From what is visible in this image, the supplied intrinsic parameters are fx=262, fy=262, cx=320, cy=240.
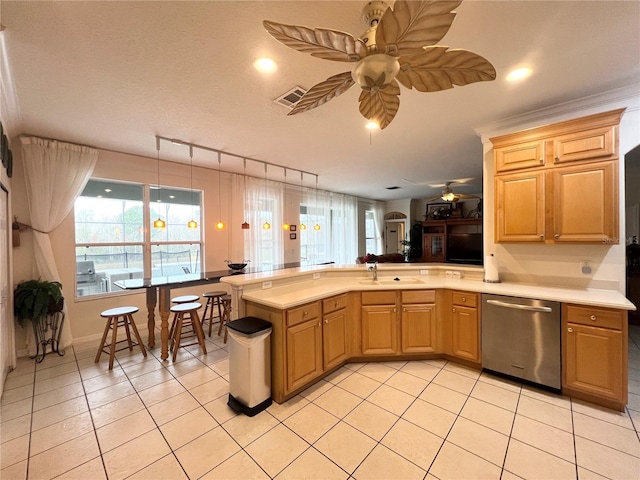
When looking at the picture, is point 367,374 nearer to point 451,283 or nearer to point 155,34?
point 451,283

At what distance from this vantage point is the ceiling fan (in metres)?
1.09

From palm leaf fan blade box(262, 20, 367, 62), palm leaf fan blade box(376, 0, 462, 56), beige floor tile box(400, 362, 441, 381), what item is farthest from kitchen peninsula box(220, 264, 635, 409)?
palm leaf fan blade box(376, 0, 462, 56)

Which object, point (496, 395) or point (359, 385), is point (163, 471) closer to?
point (359, 385)

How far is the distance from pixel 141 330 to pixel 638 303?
25.9ft

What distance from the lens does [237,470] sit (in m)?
1.66

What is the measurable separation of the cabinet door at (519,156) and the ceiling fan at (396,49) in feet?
6.12

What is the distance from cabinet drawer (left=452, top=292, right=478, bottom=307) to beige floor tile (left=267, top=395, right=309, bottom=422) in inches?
75.2

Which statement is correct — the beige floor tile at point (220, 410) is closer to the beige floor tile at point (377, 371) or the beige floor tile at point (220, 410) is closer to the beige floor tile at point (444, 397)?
the beige floor tile at point (377, 371)

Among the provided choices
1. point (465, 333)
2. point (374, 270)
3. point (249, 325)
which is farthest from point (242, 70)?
point (465, 333)

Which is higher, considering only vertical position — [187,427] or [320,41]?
[320,41]

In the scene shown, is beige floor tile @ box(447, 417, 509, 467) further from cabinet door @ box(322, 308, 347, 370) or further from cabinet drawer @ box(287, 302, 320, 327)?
cabinet drawer @ box(287, 302, 320, 327)

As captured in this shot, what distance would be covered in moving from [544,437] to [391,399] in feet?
3.56

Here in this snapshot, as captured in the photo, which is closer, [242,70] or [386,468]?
[386,468]

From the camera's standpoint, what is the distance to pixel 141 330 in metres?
4.14
